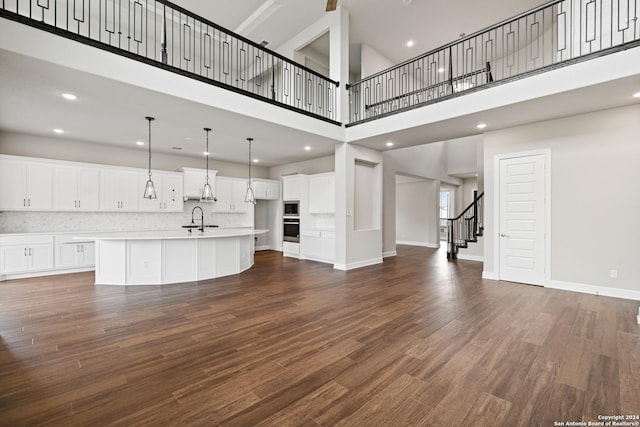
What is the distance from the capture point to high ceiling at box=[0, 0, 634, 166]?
3.76 meters

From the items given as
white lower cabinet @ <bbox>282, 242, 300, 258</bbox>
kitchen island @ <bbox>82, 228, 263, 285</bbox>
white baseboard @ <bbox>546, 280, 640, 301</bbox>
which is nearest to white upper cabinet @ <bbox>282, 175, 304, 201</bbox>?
white lower cabinet @ <bbox>282, 242, 300, 258</bbox>

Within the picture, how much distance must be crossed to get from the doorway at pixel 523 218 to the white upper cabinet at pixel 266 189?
6557 millimetres

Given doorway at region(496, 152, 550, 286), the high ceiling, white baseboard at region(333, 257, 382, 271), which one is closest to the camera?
the high ceiling

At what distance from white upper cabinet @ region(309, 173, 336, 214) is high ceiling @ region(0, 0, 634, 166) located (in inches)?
29.9

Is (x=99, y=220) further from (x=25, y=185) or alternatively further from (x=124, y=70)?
(x=124, y=70)

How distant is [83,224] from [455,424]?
8154mm

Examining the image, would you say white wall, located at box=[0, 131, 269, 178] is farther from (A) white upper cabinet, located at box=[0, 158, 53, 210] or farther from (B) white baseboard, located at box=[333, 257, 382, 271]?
(B) white baseboard, located at box=[333, 257, 382, 271]

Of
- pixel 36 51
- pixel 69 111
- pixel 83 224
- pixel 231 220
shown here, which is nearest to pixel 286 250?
pixel 231 220

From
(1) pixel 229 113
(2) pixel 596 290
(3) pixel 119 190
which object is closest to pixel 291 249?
(3) pixel 119 190

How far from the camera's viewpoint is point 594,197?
4566 mm

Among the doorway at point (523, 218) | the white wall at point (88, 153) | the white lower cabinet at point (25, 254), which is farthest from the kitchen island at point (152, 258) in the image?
the doorway at point (523, 218)

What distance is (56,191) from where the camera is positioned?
6.04 metres

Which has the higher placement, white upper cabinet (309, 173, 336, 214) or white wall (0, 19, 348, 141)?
white wall (0, 19, 348, 141)

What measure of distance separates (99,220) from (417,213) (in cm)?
1031
